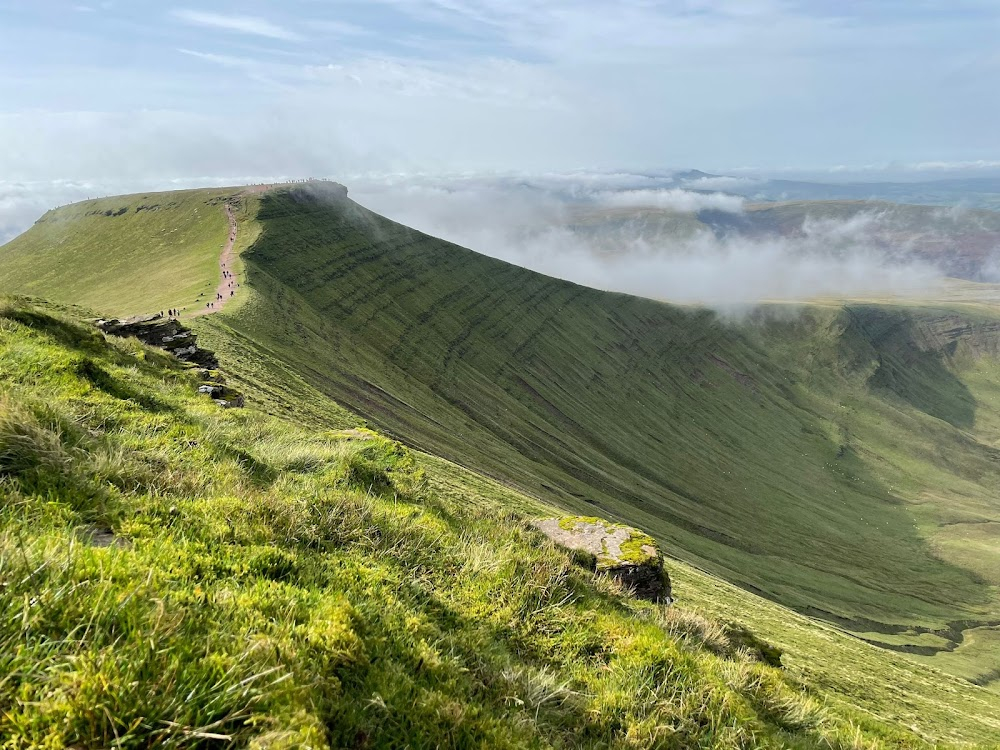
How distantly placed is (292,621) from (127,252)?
152 meters

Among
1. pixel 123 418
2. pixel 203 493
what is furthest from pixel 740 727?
pixel 123 418

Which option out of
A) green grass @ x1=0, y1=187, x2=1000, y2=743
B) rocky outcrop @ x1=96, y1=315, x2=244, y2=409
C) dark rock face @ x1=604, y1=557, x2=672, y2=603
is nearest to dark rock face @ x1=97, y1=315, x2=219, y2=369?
rocky outcrop @ x1=96, y1=315, x2=244, y2=409

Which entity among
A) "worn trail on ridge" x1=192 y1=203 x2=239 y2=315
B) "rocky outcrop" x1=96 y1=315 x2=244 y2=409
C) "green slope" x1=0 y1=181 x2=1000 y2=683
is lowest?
"green slope" x1=0 y1=181 x2=1000 y2=683

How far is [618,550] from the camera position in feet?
51.1

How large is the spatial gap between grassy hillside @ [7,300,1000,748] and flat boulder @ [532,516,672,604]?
3828 mm

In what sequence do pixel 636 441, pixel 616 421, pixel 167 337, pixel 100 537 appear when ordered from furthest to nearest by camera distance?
pixel 616 421
pixel 636 441
pixel 167 337
pixel 100 537

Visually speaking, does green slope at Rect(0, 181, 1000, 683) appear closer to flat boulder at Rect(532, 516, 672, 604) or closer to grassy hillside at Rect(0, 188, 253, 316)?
grassy hillside at Rect(0, 188, 253, 316)

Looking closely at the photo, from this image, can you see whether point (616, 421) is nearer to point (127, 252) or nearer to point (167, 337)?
point (167, 337)

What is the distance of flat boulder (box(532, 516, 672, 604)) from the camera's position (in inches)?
569

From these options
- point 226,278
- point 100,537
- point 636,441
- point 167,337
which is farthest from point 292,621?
point 636,441

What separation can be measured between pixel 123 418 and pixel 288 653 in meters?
8.49

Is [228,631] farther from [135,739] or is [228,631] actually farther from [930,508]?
[930,508]

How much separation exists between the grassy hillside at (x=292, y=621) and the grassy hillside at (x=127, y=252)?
66.5 meters

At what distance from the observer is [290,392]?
4228 cm
